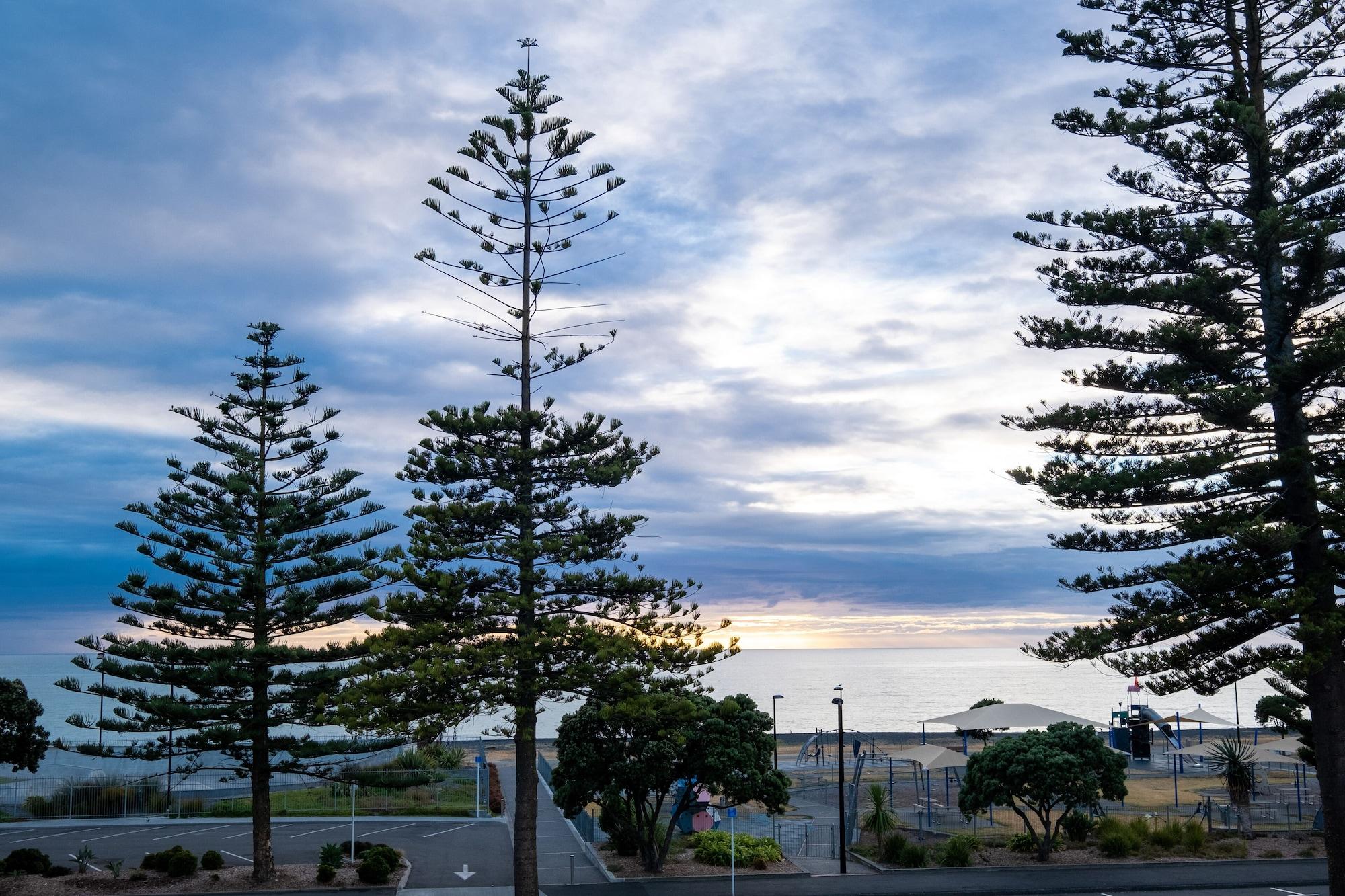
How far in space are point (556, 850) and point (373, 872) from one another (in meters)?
5.85

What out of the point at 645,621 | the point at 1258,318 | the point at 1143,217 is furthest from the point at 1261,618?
the point at 645,621

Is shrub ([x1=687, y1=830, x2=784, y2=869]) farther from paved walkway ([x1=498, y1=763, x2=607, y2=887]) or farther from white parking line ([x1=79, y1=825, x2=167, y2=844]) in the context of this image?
white parking line ([x1=79, y1=825, x2=167, y2=844])

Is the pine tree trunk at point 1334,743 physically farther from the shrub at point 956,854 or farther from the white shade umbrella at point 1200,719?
the white shade umbrella at point 1200,719

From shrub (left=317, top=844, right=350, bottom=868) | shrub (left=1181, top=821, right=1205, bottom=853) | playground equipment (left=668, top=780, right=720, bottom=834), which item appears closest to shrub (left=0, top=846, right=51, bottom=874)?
shrub (left=317, top=844, right=350, bottom=868)

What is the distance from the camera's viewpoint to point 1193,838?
26.0 meters

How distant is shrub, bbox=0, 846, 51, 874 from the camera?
867 inches

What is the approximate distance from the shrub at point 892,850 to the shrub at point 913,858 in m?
0.07

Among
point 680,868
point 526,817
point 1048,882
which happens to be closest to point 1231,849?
point 1048,882

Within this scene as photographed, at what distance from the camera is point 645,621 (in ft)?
62.4

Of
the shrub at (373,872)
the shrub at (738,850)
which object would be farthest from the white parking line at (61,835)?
the shrub at (738,850)

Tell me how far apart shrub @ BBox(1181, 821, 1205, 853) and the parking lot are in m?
16.4

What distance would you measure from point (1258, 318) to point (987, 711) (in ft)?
58.1

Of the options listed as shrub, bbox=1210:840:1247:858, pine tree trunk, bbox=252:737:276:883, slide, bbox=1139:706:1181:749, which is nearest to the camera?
→ pine tree trunk, bbox=252:737:276:883

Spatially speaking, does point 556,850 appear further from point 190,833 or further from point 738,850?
point 190,833
